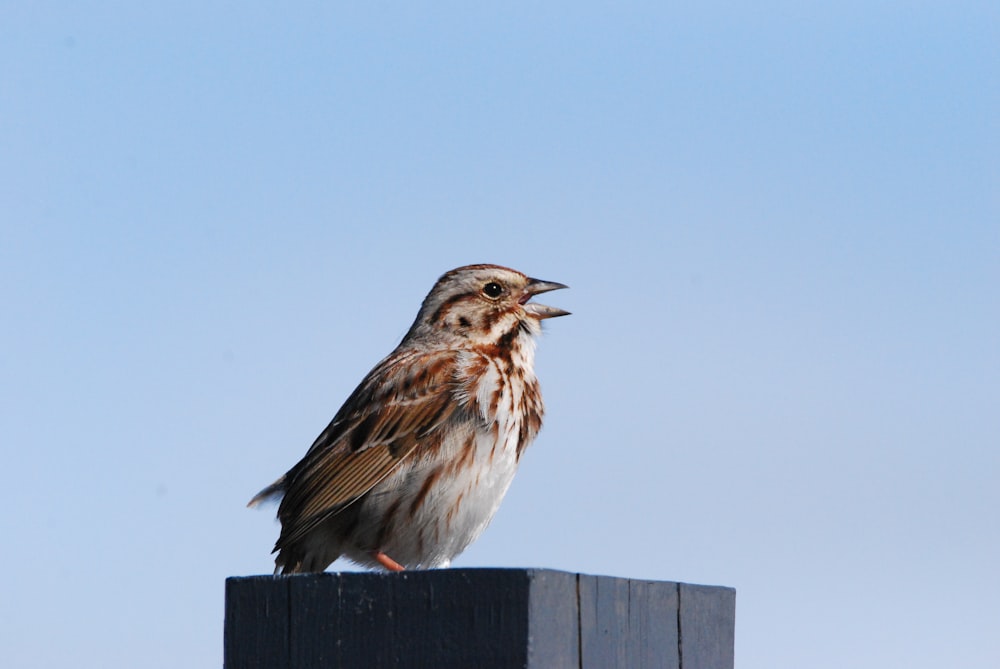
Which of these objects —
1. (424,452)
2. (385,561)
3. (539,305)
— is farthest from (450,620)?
(539,305)

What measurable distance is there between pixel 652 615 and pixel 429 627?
2.65ft

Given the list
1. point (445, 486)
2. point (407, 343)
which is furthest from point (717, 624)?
point (407, 343)

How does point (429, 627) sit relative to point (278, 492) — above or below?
below

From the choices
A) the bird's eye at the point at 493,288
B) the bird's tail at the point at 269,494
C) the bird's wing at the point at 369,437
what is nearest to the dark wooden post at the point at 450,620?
the bird's wing at the point at 369,437

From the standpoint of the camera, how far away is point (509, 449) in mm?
7992

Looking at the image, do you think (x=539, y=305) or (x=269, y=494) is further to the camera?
(x=539, y=305)

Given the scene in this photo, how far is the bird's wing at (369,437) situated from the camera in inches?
301

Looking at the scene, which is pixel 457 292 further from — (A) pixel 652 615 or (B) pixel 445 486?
(A) pixel 652 615

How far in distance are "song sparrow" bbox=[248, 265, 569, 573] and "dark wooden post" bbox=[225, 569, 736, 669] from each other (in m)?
3.17

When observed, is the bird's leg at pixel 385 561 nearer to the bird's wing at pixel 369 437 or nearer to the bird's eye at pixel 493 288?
the bird's wing at pixel 369 437

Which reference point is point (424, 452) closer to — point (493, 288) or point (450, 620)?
point (493, 288)

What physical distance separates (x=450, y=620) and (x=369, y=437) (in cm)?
409

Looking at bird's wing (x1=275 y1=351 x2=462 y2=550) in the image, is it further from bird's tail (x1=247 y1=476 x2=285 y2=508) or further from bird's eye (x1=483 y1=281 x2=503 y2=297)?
bird's eye (x1=483 y1=281 x2=503 y2=297)

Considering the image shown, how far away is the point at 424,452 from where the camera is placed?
25.8 feet
